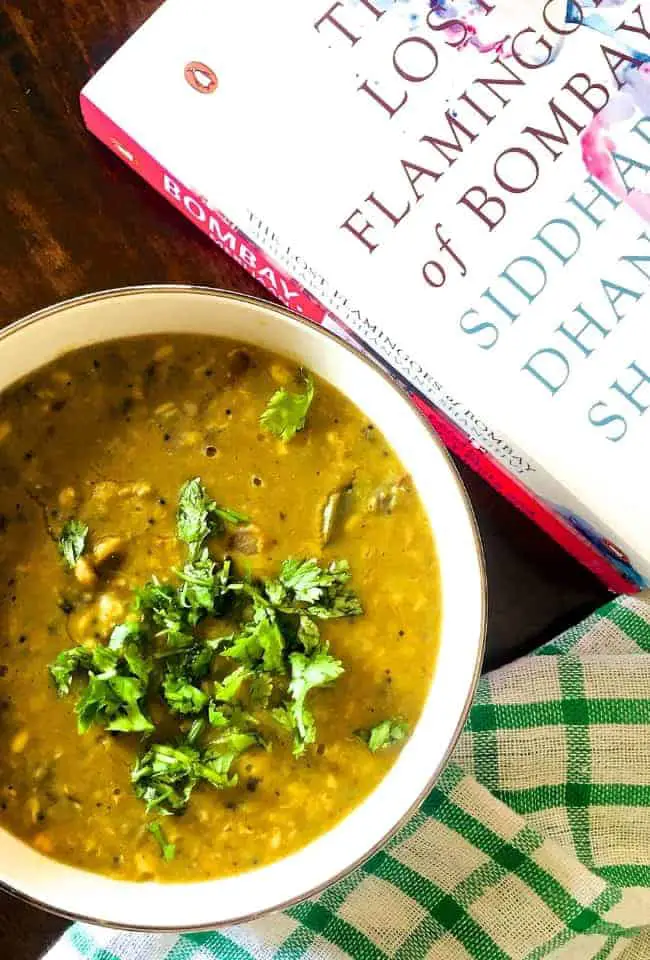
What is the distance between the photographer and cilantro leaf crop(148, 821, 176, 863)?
5.27 ft

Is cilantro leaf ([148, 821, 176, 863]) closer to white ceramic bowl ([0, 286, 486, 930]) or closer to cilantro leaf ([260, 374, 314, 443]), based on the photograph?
white ceramic bowl ([0, 286, 486, 930])

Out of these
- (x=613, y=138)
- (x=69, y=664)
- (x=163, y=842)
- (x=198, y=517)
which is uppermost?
(x=613, y=138)

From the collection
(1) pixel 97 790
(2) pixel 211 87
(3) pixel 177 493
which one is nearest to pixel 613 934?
(1) pixel 97 790

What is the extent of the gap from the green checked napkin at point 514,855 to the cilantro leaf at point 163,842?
0.26m

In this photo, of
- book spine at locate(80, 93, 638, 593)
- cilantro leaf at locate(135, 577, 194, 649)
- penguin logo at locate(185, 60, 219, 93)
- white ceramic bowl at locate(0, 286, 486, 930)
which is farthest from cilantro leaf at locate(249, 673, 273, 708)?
penguin logo at locate(185, 60, 219, 93)

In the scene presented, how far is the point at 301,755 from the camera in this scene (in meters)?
1.62

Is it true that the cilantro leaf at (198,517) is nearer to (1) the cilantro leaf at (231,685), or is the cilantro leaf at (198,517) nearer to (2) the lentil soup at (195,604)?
(2) the lentil soup at (195,604)

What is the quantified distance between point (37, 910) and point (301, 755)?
0.54 metres

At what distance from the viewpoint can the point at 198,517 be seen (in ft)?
5.13

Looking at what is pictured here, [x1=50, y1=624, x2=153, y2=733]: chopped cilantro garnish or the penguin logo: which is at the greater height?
the penguin logo

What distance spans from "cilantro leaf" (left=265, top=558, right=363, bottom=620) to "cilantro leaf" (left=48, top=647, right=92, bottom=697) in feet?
0.86

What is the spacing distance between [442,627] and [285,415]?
370mm

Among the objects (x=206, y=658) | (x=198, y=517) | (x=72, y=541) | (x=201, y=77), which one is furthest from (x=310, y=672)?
(x=201, y=77)

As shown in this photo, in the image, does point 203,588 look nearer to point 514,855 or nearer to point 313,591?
point 313,591
